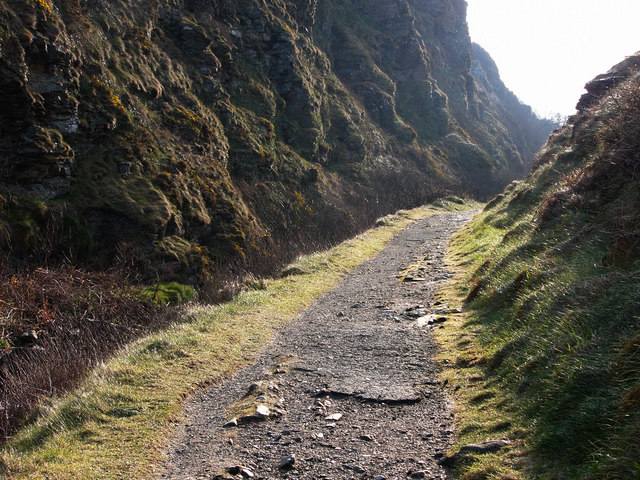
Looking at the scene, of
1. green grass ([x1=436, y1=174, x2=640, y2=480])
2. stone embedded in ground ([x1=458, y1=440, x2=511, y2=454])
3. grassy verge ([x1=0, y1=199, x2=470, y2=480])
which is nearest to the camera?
green grass ([x1=436, y1=174, x2=640, y2=480])

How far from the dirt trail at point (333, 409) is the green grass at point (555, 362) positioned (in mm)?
460

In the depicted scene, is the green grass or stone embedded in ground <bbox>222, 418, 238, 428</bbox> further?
stone embedded in ground <bbox>222, 418, 238, 428</bbox>

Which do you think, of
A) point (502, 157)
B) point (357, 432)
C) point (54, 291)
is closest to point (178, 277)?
point (54, 291)

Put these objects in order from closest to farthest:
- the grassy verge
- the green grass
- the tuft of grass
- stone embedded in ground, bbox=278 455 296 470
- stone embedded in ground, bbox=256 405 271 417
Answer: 1. the green grass
2. stone embedded in ground, bbox=278 455 296 470
3. the grassy verge
4. stone embedded in ground, bbox=256 405 271 417
5. the tuft of grass

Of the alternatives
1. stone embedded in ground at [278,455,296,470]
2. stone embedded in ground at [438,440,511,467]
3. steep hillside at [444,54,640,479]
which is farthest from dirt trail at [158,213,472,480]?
steep hillside at [444,54,640,479]

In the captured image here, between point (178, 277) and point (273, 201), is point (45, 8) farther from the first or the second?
point (273, 201)

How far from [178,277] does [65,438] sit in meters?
11.0

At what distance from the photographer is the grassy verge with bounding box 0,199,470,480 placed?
5.03 meters

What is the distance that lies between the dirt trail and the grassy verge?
1.09 ft

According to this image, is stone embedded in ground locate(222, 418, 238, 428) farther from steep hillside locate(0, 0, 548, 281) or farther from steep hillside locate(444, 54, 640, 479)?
steep hillside locate(0, 0, 548, 281)

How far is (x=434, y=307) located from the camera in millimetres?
10188

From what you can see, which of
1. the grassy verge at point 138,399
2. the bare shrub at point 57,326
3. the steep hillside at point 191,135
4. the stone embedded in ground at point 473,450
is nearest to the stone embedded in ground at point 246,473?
the grassy verge at point 138,399

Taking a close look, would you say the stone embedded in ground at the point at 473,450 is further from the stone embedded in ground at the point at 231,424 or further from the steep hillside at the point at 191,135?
the steep hillside at the point at 191,135

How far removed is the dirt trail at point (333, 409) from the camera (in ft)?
15.8
